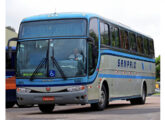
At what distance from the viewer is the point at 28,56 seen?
54.2 ft

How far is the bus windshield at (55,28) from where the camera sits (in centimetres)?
1650

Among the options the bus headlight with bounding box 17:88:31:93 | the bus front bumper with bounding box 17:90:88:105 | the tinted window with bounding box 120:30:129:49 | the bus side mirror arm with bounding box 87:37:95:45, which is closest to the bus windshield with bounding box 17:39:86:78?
the bus side mirror arm with bounding box 87:37:95:45

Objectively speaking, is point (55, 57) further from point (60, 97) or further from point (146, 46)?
point (146, 46)

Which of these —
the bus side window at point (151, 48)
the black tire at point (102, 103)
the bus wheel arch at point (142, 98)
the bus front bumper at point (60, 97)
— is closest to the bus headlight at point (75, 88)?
the bus front bumper at point (60, 97)

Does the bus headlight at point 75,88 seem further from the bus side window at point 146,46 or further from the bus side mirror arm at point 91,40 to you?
the bus side window at point 146,46

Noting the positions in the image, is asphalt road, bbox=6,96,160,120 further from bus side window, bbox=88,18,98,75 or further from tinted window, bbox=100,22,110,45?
tinted window, bbox=100,22,110,45

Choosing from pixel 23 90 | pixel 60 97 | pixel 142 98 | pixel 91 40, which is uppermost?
pixel 91 40

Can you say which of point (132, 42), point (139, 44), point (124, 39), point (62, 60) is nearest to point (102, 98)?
point (62, 60)

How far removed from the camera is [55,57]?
16.2 m

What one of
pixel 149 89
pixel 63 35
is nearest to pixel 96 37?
pixel 63 35

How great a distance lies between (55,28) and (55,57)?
3.80 feet

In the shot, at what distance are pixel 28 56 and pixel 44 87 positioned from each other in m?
1.26

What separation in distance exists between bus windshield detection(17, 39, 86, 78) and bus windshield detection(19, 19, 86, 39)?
11.1 inches
